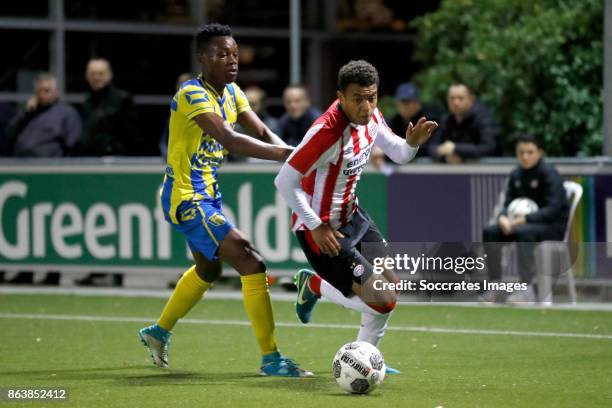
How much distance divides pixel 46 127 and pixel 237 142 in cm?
752

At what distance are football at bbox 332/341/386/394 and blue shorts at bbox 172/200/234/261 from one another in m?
1.34

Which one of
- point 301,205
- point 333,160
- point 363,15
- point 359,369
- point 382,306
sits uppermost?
point 363,15

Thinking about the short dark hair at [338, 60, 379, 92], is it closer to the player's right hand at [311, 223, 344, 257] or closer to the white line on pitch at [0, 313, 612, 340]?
the player's right hand at [311, 223, 344, 257]

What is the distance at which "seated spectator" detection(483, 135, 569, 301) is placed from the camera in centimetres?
1373

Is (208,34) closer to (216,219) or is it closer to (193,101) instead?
(193,101)

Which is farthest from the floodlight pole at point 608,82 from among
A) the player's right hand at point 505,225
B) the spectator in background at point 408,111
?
the spectator in background at point 408,111

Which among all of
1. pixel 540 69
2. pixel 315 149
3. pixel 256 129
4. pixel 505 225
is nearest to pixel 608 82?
pixel 505 225

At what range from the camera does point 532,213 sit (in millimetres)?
13789

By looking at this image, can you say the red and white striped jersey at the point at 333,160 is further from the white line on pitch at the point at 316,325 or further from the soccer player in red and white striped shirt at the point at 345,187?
the white line on pitch at the point at 316,325

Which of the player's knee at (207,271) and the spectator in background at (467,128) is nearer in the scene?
the player's knee at (207,271)

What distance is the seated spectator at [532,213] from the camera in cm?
1373

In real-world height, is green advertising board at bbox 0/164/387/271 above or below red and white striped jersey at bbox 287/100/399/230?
below

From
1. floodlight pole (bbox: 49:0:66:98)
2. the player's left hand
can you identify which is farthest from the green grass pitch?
floodlight pole (bbox: 49:0:66:98)

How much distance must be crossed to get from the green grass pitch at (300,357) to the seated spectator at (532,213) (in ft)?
2.08
